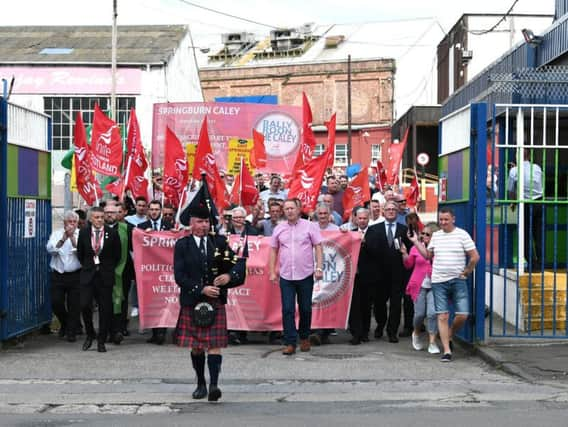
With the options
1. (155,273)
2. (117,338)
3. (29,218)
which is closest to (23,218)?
(29,218)

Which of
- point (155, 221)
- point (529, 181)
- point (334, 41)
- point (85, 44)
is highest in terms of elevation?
point (334, 41)

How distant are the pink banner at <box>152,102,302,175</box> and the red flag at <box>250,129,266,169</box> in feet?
0.61

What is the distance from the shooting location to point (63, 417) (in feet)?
26.1

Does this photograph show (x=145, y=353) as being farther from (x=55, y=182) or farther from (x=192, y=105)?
(x=55, y=182)

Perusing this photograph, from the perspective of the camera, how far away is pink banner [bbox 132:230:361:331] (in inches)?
505

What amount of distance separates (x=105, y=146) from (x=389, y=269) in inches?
222

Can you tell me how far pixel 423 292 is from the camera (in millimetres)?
12023

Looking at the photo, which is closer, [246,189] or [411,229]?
[411,229]

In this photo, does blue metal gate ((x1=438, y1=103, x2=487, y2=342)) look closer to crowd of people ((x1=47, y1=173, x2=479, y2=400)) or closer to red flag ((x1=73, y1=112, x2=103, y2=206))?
crowd of people ((x1=47, y1=173, x2=479, y2=400))

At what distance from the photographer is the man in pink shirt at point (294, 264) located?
11.7 metres

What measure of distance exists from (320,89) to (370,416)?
54.7 meters

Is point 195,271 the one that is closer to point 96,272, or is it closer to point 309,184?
point 96,272

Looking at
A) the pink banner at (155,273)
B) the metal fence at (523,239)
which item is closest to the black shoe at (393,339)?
the metal fence at (523,239)

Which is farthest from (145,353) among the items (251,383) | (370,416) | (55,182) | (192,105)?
(55,182)
